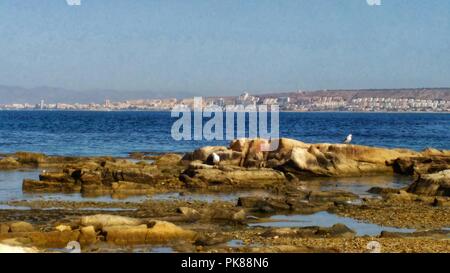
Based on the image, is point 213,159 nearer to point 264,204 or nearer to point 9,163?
point 9,163

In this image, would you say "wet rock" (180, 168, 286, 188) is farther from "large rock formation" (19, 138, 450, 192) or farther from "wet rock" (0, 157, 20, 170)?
"wet rock" (0, 157, 20, 170)

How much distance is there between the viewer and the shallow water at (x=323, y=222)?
81.9 feet

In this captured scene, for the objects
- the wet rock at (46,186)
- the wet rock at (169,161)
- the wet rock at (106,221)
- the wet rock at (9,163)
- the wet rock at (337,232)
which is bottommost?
the wet rock at (169,161)

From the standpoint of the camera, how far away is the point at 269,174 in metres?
41.0

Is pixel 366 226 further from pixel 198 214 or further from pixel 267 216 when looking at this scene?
pixel 198 214

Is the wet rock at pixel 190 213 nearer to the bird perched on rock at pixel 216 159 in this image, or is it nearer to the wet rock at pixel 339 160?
the wet rock at pixel 339 160

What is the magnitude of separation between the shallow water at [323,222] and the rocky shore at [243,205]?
14 centimetres

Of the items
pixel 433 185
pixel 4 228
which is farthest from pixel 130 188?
pixel 433 185

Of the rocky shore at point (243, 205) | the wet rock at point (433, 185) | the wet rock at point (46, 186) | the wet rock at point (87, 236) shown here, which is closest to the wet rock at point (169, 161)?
the rocky shore at point (243, 205)

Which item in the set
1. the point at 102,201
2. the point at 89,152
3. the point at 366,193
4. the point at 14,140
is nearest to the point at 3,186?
the point at 102,201

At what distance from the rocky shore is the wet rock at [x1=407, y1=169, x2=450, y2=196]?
0.16 feet

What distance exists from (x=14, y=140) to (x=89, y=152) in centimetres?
2099

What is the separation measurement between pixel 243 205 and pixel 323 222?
4492 millimetres

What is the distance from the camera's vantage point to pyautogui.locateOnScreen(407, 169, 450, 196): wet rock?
3428cm
